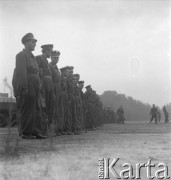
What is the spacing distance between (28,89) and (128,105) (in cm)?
8716

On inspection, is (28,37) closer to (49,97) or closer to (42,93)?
(42,93)

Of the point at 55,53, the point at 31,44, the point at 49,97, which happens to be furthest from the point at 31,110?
the point at 55,53

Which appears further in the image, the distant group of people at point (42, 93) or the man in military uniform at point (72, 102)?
the man in military uniform at point (72, 102)

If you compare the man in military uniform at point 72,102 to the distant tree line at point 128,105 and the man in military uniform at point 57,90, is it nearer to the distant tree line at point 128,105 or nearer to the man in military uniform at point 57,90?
the man in military uniform at point 57,90

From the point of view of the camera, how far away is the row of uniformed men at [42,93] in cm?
638

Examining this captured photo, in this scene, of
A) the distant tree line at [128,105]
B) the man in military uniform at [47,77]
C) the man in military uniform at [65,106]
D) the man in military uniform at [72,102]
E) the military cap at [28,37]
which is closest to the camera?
the military cap at [28,37]

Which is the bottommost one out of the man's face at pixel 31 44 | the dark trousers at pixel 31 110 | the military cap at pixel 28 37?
the dark trousers at pixel 31 110

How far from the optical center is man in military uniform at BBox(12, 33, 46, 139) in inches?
249

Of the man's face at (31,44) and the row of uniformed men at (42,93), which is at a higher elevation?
the man's face at (31,44)

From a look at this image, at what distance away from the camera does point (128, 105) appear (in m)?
92.9

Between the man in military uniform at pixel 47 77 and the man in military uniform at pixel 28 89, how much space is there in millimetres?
548

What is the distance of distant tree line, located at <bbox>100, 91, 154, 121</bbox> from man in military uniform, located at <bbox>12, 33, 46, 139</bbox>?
258 ft

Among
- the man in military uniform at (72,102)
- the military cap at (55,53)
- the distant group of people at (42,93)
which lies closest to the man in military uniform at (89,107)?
the man in military uniform at (72,102)

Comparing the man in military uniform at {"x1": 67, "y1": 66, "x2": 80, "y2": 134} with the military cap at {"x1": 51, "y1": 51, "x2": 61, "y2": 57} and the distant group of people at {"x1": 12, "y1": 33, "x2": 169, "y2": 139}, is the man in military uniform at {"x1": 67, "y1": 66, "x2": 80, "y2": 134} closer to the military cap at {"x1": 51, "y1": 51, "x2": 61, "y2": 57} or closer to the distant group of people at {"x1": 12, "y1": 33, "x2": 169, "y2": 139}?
the distant group of people at {"x1": 12, "y1": 33, "x2": 169, "y2": 139}
